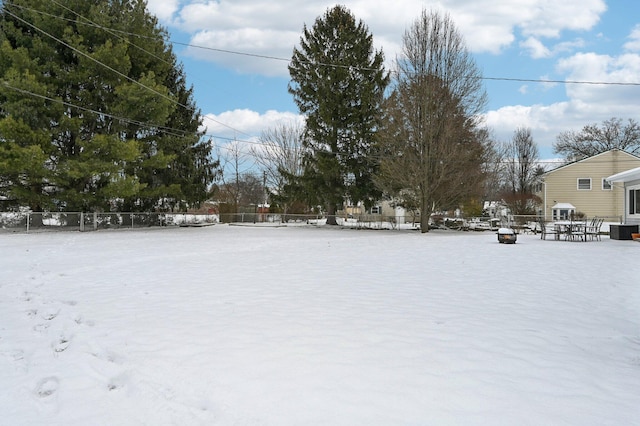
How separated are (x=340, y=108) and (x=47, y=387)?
91.3 ft

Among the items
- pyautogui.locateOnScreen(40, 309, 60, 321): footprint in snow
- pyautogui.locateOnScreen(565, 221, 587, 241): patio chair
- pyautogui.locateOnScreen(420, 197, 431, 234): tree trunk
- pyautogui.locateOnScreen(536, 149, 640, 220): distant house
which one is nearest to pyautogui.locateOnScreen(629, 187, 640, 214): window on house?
pyautogui.locateOnScreen(565, 221, 587, 241): patio chair

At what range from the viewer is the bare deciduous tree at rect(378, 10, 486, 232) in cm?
2327

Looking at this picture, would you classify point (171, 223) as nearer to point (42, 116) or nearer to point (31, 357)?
point (42, 116)

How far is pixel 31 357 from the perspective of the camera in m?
4.05

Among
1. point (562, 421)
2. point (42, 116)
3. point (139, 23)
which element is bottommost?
point (562, 421)

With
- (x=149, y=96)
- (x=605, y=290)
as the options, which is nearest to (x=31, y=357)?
(x=605, y=290)

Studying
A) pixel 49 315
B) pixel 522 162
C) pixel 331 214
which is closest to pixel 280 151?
pixel 331 214

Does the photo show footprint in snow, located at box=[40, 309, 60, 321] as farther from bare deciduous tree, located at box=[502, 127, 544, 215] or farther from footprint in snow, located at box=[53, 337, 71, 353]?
bare deciduous tree, located at box=[502, 127, 544, 215]

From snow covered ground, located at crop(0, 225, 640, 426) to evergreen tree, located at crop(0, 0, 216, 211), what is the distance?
14.1 m

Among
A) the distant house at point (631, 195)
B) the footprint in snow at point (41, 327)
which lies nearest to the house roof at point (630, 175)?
the distant house at point (631, 195)

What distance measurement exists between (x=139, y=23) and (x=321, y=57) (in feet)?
39.4

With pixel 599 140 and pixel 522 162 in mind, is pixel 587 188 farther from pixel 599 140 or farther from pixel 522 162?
pixel 599 140

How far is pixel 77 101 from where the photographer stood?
2306 cm

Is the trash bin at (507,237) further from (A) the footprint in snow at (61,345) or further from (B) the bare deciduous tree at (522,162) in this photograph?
(B) the bare deciduous tree at (522,162)
